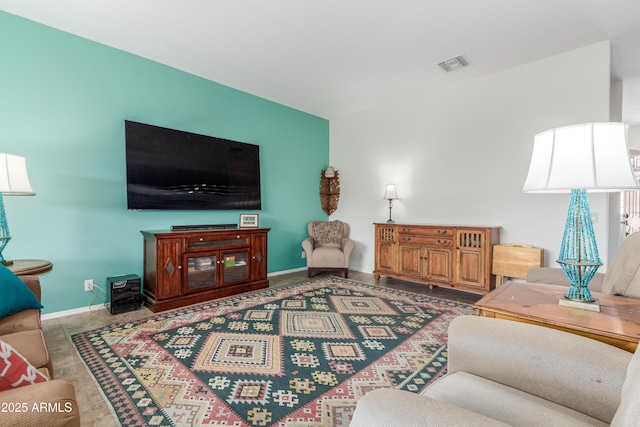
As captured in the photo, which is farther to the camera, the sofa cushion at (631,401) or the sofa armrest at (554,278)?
the sofa armrest at (554,278)

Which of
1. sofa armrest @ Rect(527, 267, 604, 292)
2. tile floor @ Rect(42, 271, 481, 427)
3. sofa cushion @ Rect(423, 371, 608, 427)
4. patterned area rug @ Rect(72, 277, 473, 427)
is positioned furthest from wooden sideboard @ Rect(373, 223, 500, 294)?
sofa cushion @ Rect(423, 371, 608, 427)

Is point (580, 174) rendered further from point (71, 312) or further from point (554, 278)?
point (71, 312)

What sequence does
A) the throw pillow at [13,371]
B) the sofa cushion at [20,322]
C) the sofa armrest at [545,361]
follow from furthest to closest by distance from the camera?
1. the sofa cushion at [20,322]
2. the sofa armrest at [545,361]
3. the throw pillow at [13,371]

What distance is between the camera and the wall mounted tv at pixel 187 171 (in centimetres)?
327

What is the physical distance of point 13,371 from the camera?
32.4 inches

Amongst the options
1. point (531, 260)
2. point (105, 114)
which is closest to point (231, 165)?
point (105, 114)

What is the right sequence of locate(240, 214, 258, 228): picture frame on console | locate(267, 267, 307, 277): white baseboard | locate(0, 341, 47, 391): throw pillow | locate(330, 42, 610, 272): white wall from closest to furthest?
1. locate(0, 341, 47, 391): throw pillow
2. locate(330, 42, 610, 272): white wall
3. locate(240, 214, 258, 228): picture frame on console
4. locate(267, 267, 307, 277): white baseboard

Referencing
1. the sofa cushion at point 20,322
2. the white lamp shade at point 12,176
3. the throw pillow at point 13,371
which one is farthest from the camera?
the white lamp shade at point 12,176

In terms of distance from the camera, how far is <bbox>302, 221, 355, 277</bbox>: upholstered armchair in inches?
177

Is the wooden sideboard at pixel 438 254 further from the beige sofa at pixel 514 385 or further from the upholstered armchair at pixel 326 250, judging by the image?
the beige sofa at pixel 514 385

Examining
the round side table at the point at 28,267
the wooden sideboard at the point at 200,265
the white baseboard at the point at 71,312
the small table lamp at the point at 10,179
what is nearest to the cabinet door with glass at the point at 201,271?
the wooden sideboard at the point at 200,265

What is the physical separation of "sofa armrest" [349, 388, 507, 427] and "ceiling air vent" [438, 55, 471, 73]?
366cm

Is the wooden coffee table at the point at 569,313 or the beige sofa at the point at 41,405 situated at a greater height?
the wooden coffee table at the point at 569,313

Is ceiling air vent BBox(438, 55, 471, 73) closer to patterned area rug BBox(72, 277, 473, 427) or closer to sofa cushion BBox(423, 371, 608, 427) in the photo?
patterned area rug BBox(72, 277, 473, 427)
